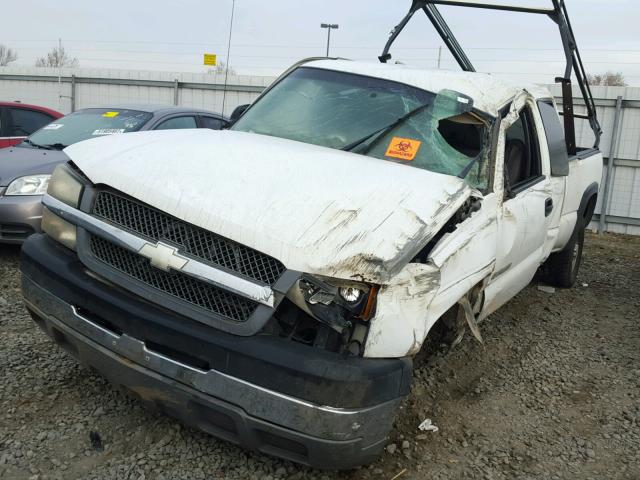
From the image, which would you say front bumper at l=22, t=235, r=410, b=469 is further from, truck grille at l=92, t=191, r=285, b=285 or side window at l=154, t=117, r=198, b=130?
side window at l=154, t=117, r=198, b=130

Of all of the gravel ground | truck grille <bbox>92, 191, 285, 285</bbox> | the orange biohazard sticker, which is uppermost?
the orange biohazard sticker

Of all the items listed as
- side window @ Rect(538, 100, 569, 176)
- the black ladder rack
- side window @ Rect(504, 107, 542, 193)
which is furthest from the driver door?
the black ladder rack

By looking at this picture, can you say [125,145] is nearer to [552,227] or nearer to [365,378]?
[365,378]

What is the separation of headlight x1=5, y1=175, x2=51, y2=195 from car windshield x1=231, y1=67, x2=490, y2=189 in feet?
7.47

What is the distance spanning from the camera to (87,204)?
2.80m

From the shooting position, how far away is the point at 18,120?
778 centimetres

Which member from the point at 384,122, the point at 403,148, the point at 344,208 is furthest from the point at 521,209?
the point at 344,208

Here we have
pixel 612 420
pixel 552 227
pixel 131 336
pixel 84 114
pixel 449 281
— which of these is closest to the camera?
pixel 131 336

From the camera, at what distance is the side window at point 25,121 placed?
7.73 metres

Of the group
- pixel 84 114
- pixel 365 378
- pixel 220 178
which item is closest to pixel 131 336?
pixel 220 178

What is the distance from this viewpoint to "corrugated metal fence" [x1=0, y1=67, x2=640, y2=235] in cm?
1090

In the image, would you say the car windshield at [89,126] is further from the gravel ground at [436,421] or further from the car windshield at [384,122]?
the car windshield at [384,122]

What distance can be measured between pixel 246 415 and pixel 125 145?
5.46 feet

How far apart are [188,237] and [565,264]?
456 cm
